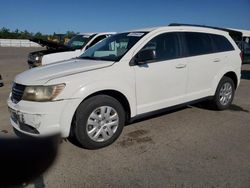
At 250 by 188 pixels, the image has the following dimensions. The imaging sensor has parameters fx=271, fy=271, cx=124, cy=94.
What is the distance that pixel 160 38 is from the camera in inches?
185

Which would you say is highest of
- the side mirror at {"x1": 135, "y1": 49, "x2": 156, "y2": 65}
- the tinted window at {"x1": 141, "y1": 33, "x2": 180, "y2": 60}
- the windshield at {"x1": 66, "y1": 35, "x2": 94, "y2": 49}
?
the windshield at {"x1": 66, "y1": 35, "x2": 94, "y2": 49}

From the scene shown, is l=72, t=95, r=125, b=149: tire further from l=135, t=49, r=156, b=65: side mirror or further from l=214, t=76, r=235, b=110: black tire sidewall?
l=214, t=76, r=235, b=110: black tire sidewall

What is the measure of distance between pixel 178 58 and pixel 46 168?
3763 millimetres

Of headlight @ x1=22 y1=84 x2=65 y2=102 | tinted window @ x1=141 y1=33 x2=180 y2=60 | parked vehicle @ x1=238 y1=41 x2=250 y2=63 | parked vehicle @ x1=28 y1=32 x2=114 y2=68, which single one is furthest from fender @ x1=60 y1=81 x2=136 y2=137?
parked vehicle @ x1=238 y1=41 x2=250 y2=63

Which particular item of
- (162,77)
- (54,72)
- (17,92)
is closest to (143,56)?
(162,77)

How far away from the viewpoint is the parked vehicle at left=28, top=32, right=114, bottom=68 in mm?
9516

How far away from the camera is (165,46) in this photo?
4.73m

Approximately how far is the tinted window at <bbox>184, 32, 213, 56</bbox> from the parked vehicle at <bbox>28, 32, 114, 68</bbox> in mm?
5396

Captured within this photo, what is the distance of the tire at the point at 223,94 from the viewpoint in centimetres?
563

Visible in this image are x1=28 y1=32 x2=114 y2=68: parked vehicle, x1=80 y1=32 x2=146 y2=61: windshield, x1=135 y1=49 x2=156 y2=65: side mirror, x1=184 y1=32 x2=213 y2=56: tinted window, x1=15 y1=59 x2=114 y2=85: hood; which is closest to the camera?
x1=15 y1=59 x2=114 y2=85: hood

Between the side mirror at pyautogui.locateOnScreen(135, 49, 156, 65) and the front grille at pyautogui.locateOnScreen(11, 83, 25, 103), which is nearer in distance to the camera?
the front grille at pyautogui.locateOnScreen(11, 83, 25, 103)

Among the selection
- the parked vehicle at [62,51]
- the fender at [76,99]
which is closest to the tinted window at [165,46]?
the fender at [76,99]

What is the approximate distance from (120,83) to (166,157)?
4.08 ft

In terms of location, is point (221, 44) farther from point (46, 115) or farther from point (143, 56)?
point (46, 115)
